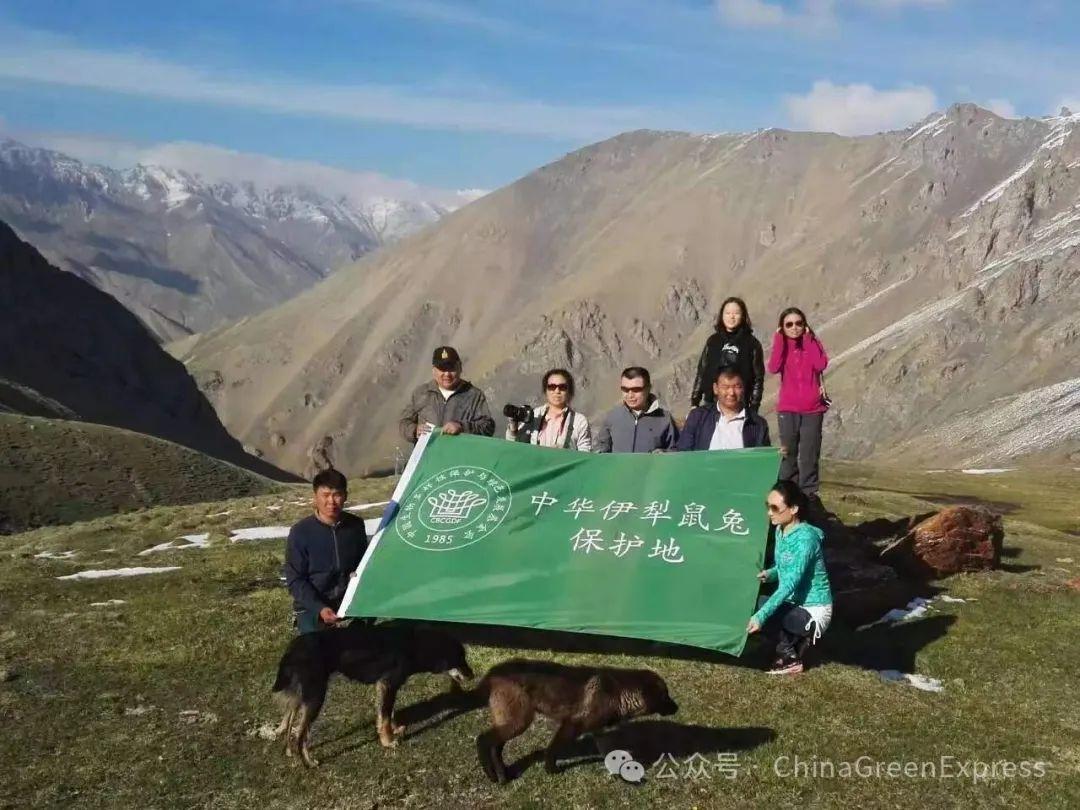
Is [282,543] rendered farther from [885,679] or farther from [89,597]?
[885,679]

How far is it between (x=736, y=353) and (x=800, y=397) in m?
2.51

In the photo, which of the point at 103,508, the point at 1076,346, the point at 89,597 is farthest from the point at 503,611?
the point at 1076,346

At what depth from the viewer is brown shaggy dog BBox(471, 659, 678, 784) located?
1072 centimetres

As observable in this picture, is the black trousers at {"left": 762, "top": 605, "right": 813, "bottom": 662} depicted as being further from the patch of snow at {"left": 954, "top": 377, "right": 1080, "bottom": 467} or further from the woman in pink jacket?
the patch of snow at {"left": 954, "top": 377, "right": 1080, "bottom": 467}

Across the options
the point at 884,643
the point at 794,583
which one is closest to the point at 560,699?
the point at 794,583

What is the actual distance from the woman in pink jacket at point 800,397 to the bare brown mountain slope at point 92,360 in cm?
11599

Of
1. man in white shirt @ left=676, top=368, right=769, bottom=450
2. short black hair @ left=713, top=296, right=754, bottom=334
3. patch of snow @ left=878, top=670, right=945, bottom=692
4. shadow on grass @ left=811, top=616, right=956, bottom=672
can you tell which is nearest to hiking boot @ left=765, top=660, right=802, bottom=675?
shadow on grass @ left=811, top=616, right=956, bottom=672

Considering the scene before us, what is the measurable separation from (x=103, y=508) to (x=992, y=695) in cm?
5646

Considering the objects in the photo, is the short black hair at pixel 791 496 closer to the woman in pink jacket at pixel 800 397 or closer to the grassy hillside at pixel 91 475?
the woman in pink jacket at pixel 800 397

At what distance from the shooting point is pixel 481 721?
42.3 feet

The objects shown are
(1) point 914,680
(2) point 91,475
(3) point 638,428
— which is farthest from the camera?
(2) point 91,475

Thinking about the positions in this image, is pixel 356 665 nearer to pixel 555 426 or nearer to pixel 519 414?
pixel 555 426

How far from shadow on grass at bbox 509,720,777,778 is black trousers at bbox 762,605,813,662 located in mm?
2189

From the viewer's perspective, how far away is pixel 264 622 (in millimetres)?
18203
